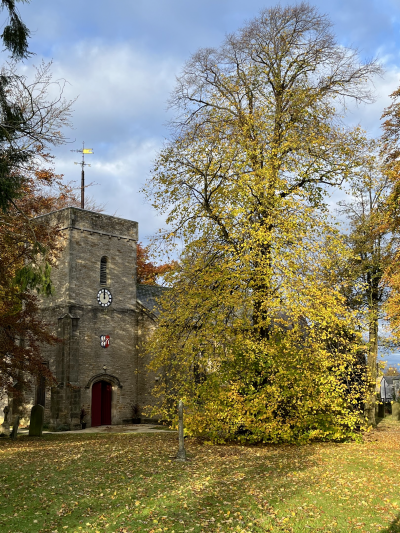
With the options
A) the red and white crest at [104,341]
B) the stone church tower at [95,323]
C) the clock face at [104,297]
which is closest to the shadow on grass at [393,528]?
the stone church tower at [95,323]

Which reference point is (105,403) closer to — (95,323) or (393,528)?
(95,323)

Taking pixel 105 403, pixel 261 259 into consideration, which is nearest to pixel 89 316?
pixel 105 403

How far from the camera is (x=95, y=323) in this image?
28797 mm

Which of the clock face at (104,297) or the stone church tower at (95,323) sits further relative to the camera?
the clock face at (104,297)

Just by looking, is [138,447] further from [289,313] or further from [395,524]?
[395,524]

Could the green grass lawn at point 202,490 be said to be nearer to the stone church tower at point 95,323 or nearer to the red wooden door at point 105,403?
the stone church tower at point 95,323

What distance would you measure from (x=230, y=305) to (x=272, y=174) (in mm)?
4180

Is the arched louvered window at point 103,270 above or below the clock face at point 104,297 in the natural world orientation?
above

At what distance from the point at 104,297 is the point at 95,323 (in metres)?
1.63

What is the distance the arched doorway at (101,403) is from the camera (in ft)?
92.8

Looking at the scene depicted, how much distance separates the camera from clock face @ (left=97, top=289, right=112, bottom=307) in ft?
96.3

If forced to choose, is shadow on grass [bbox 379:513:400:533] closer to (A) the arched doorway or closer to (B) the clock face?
(A) the arched doorway

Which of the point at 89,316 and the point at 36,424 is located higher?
the point at 89,316

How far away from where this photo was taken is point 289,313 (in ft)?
49.5
